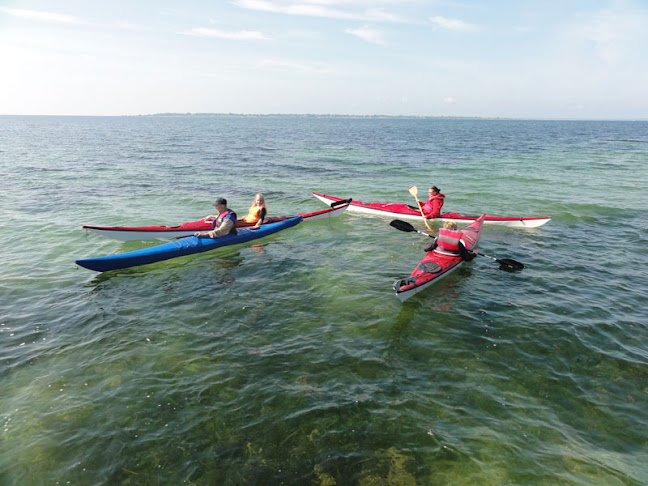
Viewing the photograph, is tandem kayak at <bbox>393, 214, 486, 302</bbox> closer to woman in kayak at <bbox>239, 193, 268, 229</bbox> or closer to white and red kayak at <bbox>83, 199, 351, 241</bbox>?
woman in kayak at <bbox>239, 193, 268, 229</bbox>

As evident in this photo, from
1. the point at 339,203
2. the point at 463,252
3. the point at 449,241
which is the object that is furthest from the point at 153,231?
the point at 463,252

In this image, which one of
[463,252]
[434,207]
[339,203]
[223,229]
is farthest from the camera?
[339,203]

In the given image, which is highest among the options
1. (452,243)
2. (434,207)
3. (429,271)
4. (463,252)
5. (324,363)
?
(434,207)

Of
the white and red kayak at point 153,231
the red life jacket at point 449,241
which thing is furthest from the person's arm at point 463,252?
the white and red kayak at point 153,231

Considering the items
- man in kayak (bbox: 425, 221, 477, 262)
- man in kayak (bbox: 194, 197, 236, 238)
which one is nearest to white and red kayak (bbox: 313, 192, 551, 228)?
man in kayak (bbox: 425, 221, 477, 262)

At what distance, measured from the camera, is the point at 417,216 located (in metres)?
16.3

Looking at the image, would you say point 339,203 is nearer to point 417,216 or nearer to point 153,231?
point 417,216

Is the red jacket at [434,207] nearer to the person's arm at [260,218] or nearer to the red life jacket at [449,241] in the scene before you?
the red life jacket at [449,241]

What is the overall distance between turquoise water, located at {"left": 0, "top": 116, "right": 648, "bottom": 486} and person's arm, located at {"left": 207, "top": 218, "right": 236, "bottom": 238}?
730mm

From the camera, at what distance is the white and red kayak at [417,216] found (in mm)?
15453

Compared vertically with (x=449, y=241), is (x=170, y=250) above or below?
below

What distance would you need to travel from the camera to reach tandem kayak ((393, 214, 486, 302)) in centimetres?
892

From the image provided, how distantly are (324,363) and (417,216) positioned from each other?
10669mm

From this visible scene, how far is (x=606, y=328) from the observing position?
830 cm
